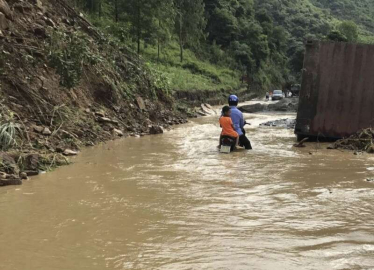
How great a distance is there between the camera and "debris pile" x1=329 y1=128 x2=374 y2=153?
354 inches

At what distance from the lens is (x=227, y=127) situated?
8930 millimetres

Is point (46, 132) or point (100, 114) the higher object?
point (100, 114)

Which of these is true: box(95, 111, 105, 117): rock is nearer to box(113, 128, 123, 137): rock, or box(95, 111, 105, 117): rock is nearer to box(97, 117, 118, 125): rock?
box(97, 117, 118, 125): rock

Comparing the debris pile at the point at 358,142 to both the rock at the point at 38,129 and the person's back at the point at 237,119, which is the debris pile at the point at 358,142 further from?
the rock at the point at 38,129

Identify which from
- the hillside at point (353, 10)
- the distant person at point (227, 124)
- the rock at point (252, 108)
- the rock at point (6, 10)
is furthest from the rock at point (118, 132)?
the hillside at point (353, 10)

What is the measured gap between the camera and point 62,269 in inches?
116

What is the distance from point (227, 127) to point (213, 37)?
48.7 meters

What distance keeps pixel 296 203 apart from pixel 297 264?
1734mm

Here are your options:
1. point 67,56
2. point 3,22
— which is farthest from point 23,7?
point 67,56

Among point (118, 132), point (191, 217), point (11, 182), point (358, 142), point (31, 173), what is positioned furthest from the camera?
point (118, 132)

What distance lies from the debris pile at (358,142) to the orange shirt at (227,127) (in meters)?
2.25

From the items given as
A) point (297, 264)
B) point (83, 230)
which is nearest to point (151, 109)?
point (83, 230)

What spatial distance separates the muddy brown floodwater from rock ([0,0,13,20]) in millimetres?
5131

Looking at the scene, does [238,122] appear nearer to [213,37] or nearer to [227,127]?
[227,127]
